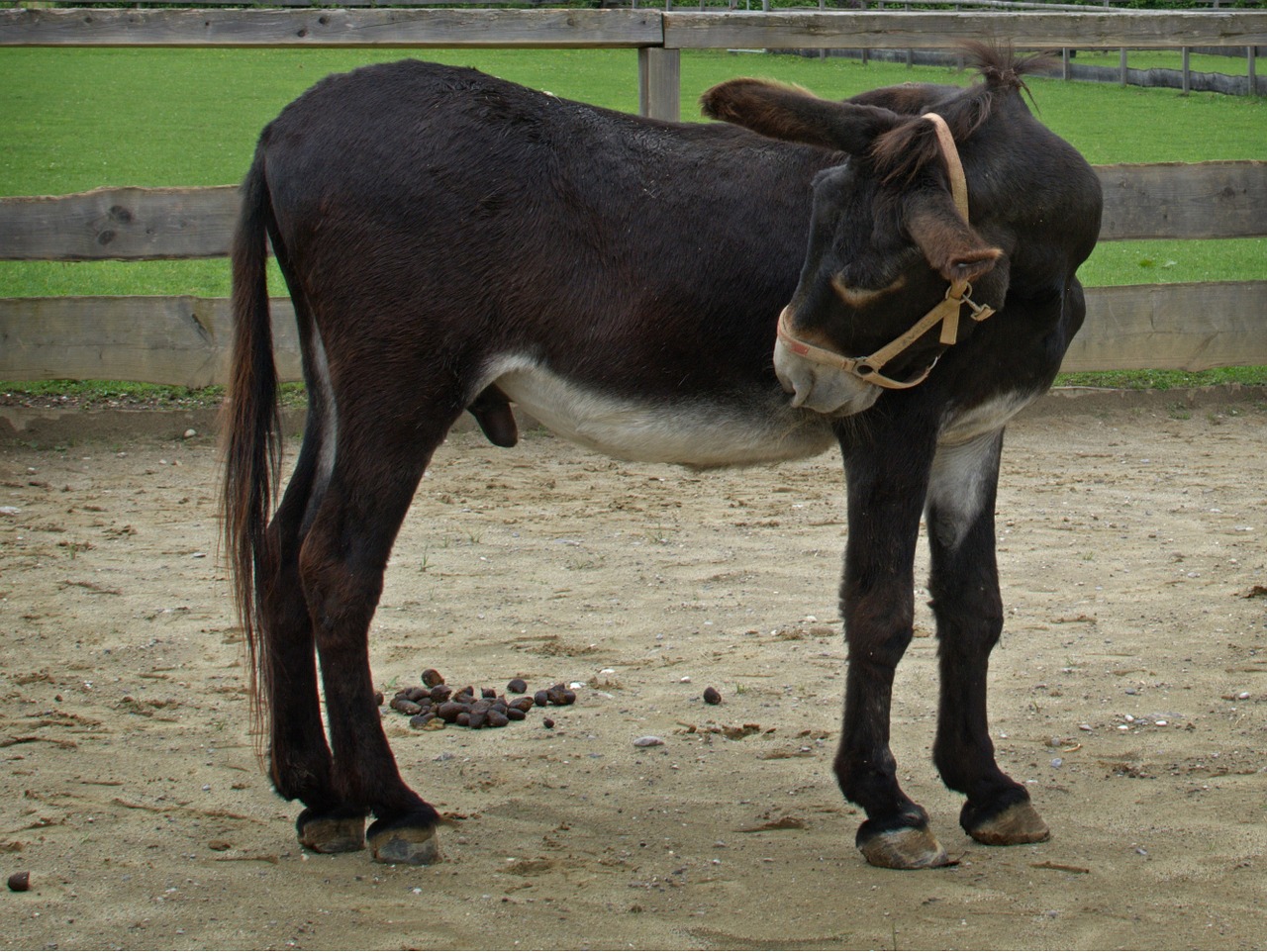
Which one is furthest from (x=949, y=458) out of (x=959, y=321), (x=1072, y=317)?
(x=959, y=321)

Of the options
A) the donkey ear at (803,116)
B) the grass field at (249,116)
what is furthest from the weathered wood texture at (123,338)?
the donkey ear at (803,116)

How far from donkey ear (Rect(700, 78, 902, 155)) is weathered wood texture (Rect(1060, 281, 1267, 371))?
215 inches

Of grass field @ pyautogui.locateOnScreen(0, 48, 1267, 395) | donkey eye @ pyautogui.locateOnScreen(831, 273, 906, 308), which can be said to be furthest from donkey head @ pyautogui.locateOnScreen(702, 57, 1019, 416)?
grass field @ pyautogui.locateOnScreen(0, 48, 1267, 395)

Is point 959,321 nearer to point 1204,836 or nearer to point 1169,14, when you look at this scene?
point 1204,836

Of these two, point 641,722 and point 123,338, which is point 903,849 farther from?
point 123,338

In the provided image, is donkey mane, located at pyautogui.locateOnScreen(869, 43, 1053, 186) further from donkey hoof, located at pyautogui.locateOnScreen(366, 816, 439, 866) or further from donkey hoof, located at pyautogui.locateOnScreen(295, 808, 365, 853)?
donkey hoof, located at pyautogui.locateOnScreen(295, 808, 365, 853)

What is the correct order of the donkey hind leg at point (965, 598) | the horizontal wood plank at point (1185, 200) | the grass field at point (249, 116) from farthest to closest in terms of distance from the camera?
the grass field at point (249, 116) → the horizontal wood plank at point (1185, 200) → the donkey hind leg at point (965, 598)

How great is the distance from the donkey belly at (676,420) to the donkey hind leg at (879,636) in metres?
0.18

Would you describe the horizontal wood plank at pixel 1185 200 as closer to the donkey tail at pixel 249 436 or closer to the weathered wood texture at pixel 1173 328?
the weathered wood texture at pixel 1173 328

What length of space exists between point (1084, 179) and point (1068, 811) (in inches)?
64.0

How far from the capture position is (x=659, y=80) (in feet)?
25.2

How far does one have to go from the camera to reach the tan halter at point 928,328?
2.83m

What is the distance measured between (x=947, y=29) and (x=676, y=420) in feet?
17.9

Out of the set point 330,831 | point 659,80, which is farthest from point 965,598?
point 659,80
